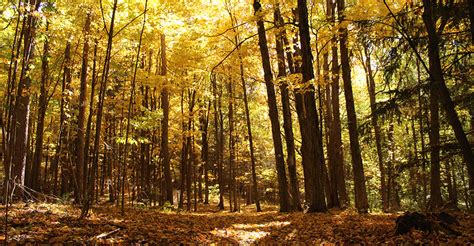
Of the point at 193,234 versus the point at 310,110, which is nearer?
the point at 193,234

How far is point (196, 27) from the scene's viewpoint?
15.2m

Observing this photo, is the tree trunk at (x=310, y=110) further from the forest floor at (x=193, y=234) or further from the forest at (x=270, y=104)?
the forest floor at (x=193, y=234)

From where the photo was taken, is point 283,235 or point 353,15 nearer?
point 283,235

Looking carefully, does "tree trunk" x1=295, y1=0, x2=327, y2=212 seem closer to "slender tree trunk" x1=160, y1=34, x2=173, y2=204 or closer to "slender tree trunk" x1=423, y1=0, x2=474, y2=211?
"slender tree trunk" x1=423, y1=0, x2=474, y2=211

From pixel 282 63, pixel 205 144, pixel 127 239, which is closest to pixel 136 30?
pixel 282 63

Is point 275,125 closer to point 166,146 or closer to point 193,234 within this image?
point 166,146

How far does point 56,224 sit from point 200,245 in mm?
2726

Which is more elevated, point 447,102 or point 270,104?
point 270,104

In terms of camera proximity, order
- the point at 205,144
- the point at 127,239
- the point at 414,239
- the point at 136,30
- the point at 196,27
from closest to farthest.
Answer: the point at 414,239
the point at 127,239
the point at 136,30
the point at 196,27
the point at 205,144

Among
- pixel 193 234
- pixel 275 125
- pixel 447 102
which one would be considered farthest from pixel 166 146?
pixel 447 102

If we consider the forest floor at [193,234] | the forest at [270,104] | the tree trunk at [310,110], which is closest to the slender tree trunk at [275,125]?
the forest at [270,104]

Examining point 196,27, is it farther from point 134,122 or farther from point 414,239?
point 414,239

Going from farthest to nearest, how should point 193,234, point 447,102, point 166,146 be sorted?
point 166,146 < point 193,234 < point 447,102

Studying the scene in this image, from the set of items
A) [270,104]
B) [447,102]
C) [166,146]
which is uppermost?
[270,104]
